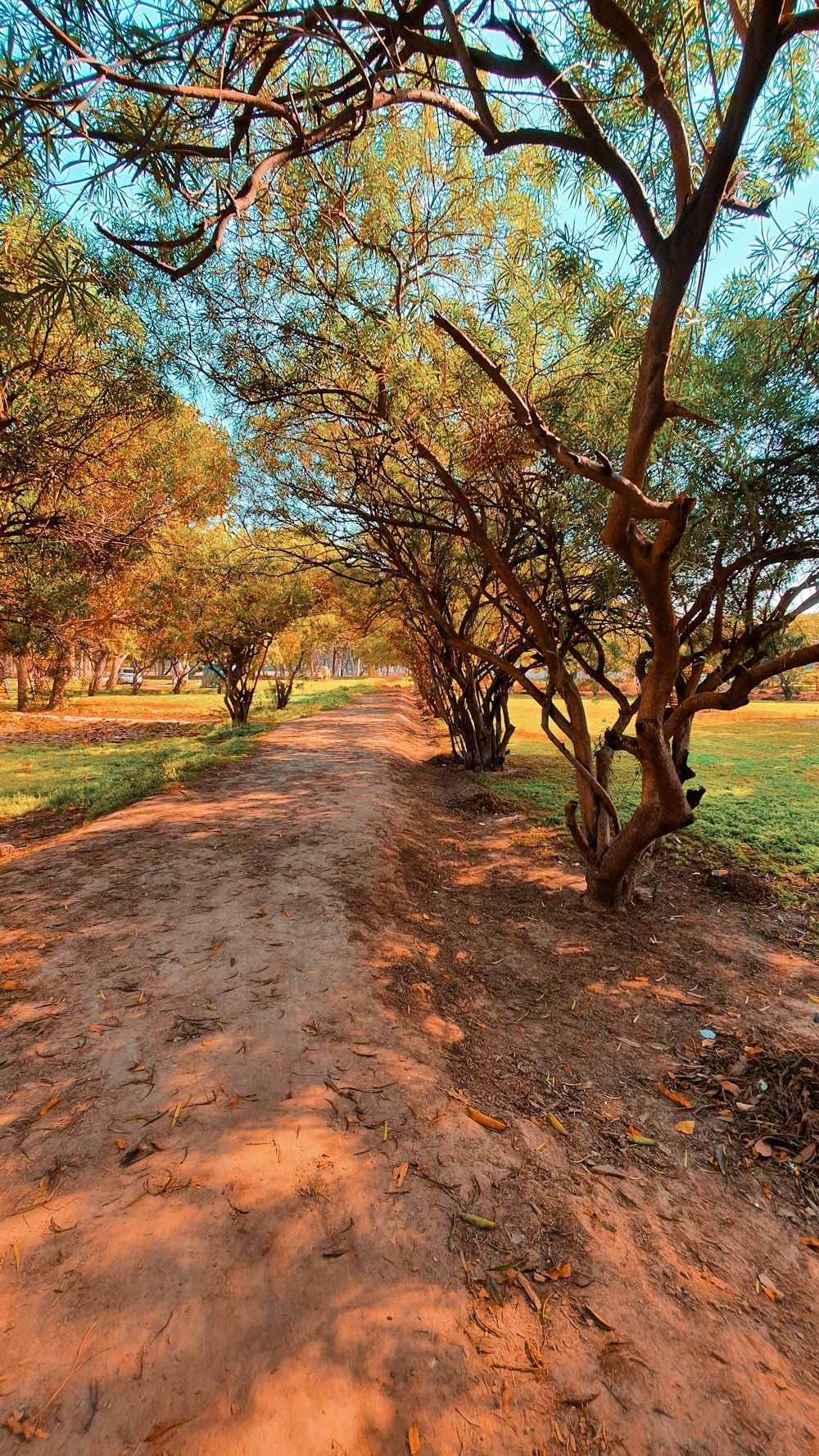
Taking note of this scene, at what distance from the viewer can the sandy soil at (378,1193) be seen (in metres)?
1.70

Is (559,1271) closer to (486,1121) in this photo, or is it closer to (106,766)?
(486,1121)

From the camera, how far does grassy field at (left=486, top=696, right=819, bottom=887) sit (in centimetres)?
771

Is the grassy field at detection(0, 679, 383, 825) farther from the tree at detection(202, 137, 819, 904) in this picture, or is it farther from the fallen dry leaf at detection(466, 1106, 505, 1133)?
the fallen dry leaf at detection(466, 1106, 505, 1133)

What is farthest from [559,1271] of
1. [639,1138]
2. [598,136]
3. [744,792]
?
[744,792]

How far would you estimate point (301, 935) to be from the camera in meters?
4.45

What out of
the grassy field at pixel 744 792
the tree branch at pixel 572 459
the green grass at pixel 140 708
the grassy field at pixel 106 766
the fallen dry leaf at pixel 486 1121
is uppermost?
the tree branch at pixel 572 459

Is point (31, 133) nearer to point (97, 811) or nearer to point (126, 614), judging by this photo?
point (97, 811)

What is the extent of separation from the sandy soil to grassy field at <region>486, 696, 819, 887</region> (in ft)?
10.1

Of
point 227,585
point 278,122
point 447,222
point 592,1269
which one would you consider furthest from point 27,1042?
point 227,585

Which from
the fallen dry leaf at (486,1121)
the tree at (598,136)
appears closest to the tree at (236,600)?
the tree at (598,136)

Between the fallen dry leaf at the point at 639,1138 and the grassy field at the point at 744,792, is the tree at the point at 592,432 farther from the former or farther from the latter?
the grassy field at the point at 744,792

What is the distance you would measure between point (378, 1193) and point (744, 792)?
1167cm

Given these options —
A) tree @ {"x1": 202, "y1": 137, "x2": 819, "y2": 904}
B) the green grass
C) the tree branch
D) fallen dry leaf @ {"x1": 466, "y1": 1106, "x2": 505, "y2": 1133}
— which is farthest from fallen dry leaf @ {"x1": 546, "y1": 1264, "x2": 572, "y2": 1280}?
the green grass

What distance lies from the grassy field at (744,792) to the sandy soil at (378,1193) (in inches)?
121
